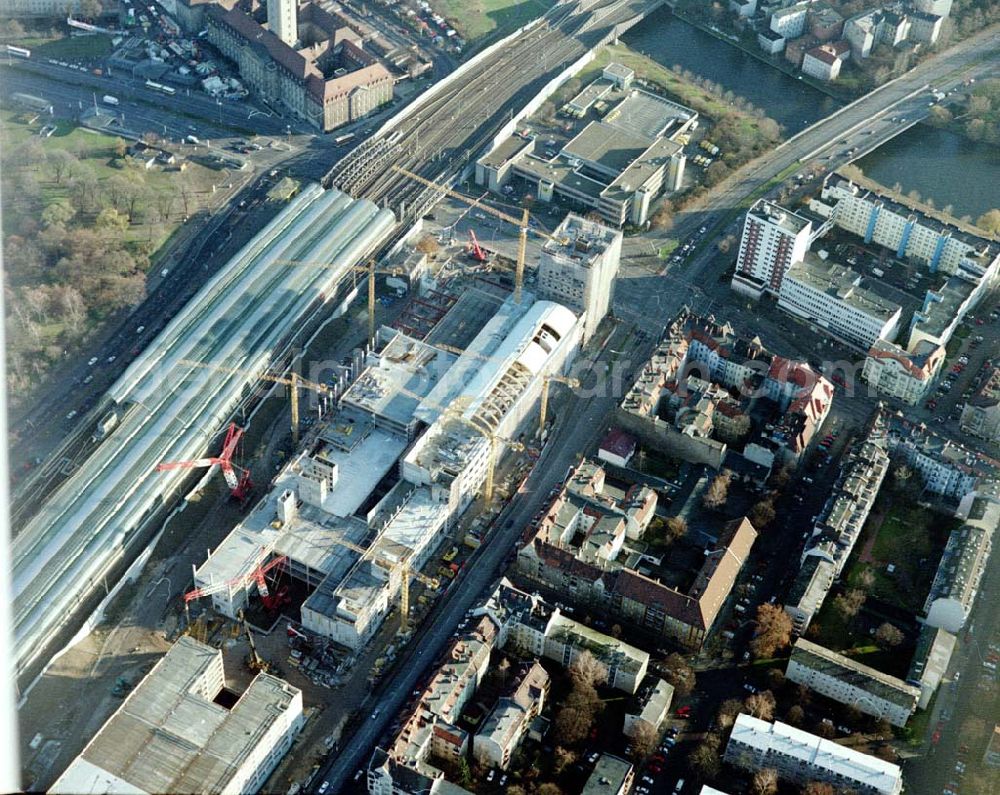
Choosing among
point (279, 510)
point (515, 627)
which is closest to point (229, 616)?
point (279, 510)

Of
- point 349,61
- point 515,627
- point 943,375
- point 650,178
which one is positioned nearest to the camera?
point 515,627

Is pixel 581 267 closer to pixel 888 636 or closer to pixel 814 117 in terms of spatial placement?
pixel 888 636

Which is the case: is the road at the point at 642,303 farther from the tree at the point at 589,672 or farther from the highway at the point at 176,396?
the highway at the point at 176,396

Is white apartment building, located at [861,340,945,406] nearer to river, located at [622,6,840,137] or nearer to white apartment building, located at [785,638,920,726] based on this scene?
white apartment building, located at [785,638,920,726]

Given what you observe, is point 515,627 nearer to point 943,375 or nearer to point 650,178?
point 943,375

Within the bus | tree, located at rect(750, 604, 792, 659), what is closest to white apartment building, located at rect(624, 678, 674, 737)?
tree, located at rect(750, 604, 792, 659)
